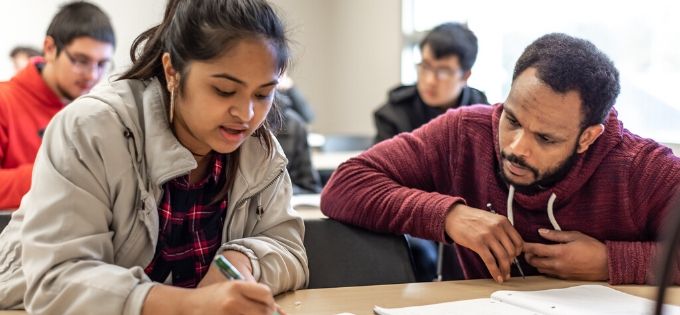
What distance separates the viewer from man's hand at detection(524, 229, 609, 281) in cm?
156

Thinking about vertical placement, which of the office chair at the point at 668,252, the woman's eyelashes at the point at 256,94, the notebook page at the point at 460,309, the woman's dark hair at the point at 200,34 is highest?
the woman's dark hair at the point at 200,34

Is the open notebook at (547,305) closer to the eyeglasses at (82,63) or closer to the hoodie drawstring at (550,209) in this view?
the hoodie drawstring at (550,209)

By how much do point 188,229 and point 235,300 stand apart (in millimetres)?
377

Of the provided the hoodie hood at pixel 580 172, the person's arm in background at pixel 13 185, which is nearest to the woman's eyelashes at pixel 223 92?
the hoodie hood at pixel 580 172

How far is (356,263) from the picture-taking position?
161 centimetres

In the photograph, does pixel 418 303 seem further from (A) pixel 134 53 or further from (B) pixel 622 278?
(A) pixel 134 53

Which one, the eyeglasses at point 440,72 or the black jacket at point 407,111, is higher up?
the eyeglasses at point 440,72

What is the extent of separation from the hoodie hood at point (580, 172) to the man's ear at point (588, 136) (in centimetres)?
3

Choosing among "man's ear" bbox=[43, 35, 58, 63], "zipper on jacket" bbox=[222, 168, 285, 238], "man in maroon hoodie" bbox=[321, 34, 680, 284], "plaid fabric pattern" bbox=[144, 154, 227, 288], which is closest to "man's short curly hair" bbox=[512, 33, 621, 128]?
"man in maroon hoodie" bbox=[321, 34, 680, 284]

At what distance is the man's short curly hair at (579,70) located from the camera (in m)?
1.54

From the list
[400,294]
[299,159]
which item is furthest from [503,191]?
[299,159]

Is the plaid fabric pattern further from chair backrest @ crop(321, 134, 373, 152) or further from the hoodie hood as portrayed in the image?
chair backrest @ crop(321, 134, 373, 152)

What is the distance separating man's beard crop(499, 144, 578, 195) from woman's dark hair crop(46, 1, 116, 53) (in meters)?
1.68

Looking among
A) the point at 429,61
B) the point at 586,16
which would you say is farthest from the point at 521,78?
the point at 586,16
